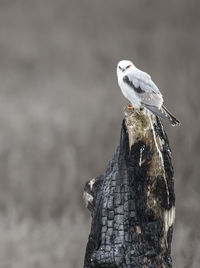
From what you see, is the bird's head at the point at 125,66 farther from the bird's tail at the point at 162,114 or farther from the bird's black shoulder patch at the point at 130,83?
the bird's tail at the point at 162,114

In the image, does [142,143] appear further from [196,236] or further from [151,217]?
[196,236]

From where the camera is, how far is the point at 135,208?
112 inches

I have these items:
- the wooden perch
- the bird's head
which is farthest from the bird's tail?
the bird's head

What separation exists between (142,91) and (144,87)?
0.17 feet

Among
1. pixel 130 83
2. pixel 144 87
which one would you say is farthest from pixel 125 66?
pixel 144 87

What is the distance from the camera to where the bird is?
3412mm

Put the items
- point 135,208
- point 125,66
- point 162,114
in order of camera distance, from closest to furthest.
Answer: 1. point 135,208
2. point 162,114
3. point 125,66

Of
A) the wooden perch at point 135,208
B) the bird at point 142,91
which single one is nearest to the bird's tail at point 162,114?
the bird at point 142,91

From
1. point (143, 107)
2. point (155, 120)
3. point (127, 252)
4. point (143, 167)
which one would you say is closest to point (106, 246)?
point (127, 252)

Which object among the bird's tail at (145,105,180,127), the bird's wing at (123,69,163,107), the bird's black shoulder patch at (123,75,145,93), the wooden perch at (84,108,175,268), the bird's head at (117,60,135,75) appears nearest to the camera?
the wooden perch at (84,108,175,268)

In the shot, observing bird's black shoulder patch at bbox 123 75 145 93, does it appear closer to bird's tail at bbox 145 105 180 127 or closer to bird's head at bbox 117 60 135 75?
bird's head at bbox 117 60 135 75

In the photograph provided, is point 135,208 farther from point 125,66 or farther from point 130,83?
point 125,66

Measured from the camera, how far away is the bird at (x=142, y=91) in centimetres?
341

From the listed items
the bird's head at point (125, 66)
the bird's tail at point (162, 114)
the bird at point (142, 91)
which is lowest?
the bird's tail at point (162, 114)
